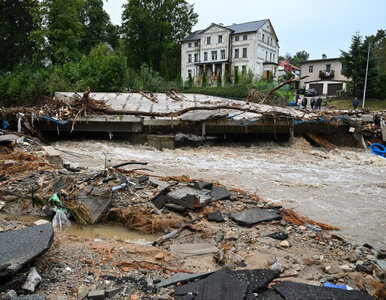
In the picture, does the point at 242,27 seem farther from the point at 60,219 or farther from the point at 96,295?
the point at 96,295

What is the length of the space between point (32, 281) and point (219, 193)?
3.68 metres

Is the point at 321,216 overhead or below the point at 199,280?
below

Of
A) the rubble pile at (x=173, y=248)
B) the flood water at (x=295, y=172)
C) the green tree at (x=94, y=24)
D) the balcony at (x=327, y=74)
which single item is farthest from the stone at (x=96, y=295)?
the balcony at (x=327, y=74)

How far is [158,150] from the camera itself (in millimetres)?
12039

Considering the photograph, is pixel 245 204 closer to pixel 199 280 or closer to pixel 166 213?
pixel 166 213

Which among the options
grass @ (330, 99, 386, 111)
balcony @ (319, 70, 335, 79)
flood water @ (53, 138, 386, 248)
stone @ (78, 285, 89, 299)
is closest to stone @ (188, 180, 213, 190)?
flood water @ (53, 138, 386, 248)

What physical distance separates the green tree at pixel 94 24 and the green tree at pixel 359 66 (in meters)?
29.4

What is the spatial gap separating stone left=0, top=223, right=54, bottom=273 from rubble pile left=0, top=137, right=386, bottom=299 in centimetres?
2

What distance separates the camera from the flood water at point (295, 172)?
5625 millimetres

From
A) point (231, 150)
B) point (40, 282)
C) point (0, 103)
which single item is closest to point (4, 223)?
point (40, 282)

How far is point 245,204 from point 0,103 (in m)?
25.6

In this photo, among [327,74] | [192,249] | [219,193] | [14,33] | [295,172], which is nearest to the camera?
[192,249]

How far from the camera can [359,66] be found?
3362cm

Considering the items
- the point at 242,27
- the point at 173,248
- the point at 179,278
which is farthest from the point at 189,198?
the point at 242,27
